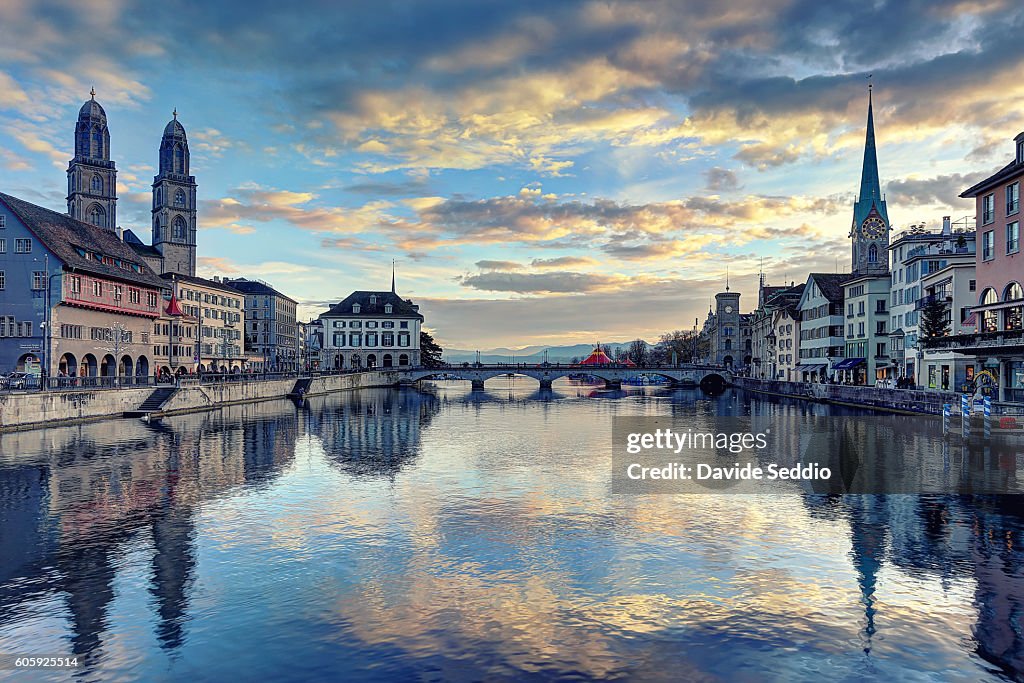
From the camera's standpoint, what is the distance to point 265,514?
2752 centimetres

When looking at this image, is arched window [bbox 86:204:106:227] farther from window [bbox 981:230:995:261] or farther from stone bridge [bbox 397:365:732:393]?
window [bbox 981:230:995:261]

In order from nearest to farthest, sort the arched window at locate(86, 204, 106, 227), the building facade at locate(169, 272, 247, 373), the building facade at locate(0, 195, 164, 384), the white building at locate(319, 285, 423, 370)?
1. the building facade at locate(0, 195, 164, 384)
2. the building facade at locate(169, 272, 247, 373)
3. the white building at locate(319, 285, 423, 370)
4. the arched window at locate(86, 204, 106, 227)

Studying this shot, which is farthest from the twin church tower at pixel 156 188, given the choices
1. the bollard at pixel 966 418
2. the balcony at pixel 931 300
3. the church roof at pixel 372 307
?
the bollard at pixel 966 418

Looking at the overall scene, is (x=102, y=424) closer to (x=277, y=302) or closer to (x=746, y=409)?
(x=746, y=409)

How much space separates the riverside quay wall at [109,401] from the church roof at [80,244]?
16207 mm

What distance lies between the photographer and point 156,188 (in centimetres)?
16662

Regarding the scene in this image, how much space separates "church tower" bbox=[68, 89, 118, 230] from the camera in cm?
17038

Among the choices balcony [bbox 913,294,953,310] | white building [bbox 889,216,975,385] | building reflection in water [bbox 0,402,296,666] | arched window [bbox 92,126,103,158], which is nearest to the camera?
building reflection in water [bbox 0,402,296,666]

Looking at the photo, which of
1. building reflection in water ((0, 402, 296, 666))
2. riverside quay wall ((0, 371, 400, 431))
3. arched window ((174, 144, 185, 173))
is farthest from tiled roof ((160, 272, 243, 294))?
building reflection in water ((0, 402, 296, 666))

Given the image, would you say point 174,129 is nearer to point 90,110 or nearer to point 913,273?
point 90,110

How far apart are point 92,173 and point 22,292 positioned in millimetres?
122826

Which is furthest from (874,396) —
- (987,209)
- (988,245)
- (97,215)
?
(97,215)

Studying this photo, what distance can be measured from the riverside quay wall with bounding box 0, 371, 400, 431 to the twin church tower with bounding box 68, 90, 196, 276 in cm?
7923

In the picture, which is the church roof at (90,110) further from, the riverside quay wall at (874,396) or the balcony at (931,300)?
the balcony at (931,300)
